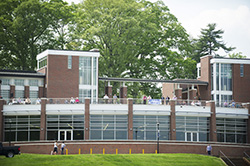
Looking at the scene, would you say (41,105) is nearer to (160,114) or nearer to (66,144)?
(66,144)

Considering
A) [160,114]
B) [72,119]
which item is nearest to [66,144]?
[72,119]

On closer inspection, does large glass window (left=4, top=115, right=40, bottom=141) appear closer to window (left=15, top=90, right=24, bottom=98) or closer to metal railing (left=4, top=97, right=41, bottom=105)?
metal railing (left=4, top=97, right=41, bottom=105)

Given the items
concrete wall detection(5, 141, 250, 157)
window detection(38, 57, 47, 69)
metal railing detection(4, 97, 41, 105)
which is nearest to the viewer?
concrete wall detection(5, 141, 250, 157)

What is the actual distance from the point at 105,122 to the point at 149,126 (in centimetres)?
587

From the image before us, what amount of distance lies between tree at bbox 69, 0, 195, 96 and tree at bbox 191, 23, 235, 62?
11.4 metres

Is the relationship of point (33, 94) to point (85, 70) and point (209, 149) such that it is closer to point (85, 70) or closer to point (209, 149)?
point (85, 70)

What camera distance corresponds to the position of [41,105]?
63.9 m

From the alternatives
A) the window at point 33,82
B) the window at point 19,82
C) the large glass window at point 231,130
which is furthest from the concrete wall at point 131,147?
the window at point 33,82

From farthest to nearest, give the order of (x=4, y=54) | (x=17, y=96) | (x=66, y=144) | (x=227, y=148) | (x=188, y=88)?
(x=4, y=54) → (x=188, y=88) → (x=17, y=96) → (x=227, y=148) → (x=66, y=144)

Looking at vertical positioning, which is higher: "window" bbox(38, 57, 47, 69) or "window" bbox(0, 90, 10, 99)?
"window" bbox(38, 57, 47, 69)

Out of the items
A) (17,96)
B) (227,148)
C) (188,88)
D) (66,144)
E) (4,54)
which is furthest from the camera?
(4,54)

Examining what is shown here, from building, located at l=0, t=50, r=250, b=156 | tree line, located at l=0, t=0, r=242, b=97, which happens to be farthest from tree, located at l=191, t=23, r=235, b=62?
building, located at l=0, t=50, r=250, b=156

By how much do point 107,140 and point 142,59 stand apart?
28726 millimetres

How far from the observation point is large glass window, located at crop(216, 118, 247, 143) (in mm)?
68938
